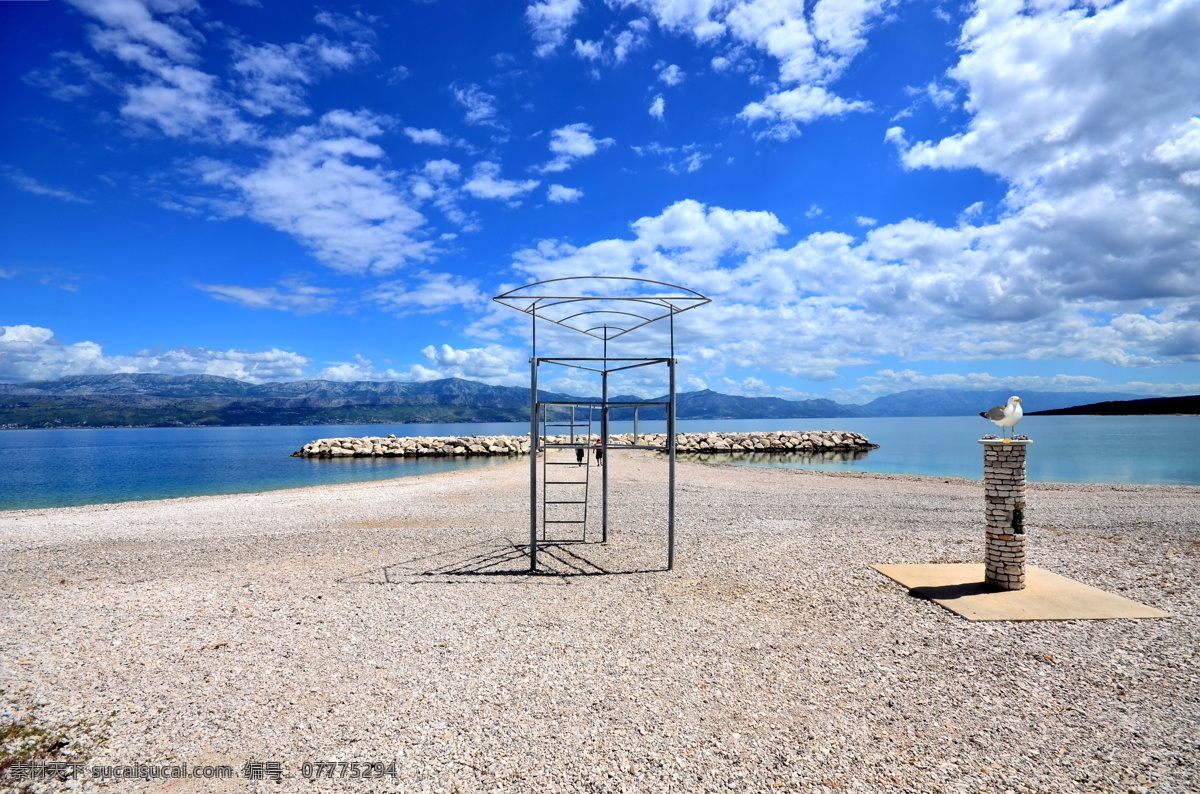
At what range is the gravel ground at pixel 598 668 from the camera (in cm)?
385

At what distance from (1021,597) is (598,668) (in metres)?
5.23

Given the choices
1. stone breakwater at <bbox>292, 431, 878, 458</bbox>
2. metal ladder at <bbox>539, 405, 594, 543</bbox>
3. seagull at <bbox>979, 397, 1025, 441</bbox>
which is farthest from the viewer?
stone breakwater at <bbox>292, 431, 878, 458</bbox>

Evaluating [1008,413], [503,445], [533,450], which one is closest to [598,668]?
[533,450]

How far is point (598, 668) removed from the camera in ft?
17.3

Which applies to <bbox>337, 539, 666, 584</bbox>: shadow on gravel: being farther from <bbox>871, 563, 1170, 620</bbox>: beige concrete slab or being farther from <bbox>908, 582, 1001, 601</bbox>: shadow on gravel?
<bbox>871, 563, 1170, 620</bbox>: beige concrete slab

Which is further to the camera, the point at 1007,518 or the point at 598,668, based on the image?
the point at 1007,518

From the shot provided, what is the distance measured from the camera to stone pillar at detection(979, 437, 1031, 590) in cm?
734

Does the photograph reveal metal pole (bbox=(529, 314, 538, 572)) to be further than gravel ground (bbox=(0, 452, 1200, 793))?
Yes

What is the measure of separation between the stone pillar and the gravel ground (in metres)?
1.16

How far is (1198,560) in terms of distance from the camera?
912 cm

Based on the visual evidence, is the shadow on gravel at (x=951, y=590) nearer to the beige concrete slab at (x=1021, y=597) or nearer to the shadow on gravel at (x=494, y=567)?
the beige concrete slab at (x=1021, y=597)

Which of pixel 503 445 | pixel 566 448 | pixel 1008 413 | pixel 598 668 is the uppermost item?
pixel 1008 413

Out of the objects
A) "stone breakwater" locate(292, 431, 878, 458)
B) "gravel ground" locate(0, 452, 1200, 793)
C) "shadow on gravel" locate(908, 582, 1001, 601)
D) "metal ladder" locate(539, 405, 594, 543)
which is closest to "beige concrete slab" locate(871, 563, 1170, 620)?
"shadow on gravel" locate(908, 582, 1001, 601)

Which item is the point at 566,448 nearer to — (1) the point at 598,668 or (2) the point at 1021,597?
(1) the point at 598,668
